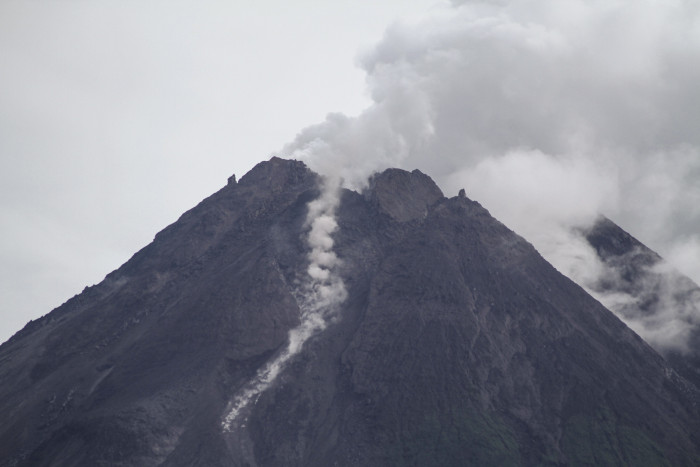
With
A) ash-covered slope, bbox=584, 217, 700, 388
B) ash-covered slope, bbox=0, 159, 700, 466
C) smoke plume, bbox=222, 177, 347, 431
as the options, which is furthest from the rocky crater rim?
ash-covered slope, bbox=584, 217, 700, 388

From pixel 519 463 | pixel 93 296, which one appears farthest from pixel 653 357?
pixel 93 296

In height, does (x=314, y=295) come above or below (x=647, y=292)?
below

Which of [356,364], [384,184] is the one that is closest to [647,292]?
[384,184]

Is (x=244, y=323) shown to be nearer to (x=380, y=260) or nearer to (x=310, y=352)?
(x=310, y=352)

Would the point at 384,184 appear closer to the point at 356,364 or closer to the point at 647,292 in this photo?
the point at 356,364

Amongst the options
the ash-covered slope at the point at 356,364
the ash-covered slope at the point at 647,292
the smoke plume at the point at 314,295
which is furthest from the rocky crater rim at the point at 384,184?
the ash-covered slope at the point at 647,292

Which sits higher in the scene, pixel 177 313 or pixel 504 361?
pixel 504 361
